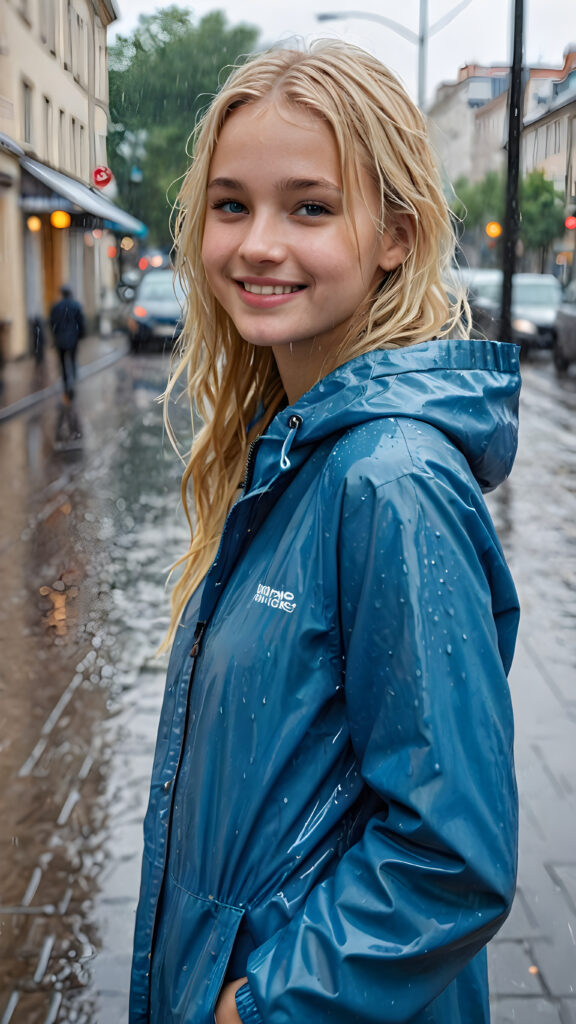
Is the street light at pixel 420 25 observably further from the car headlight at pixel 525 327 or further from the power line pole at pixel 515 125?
the car headlight at pixel 525 327

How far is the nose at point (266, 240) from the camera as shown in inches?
51.3

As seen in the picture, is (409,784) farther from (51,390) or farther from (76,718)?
(51,390)

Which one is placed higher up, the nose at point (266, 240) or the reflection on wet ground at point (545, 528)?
the nose at point (266, 240)

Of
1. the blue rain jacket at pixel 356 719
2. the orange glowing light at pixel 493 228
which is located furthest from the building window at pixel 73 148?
the orange glowing light at pixel 493 228

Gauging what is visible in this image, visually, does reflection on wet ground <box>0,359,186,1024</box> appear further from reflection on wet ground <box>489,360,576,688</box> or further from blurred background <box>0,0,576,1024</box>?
reflection on wet ground <box>489,360,576,688</box>

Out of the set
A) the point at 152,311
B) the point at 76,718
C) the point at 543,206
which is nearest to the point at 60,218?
the point at 76,718

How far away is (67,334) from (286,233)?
14369mm

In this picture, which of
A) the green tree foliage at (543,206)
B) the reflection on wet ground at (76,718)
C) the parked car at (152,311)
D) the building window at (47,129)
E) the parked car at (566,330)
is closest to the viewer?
the building window at (47,129)

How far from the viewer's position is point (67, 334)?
49.6ft

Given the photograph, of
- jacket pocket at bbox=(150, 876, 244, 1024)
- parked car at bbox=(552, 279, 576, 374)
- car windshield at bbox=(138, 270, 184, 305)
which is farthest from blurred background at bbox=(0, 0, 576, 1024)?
parked car at bbox=(552, 279, 576, 374)

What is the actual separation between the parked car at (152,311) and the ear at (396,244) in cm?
1391

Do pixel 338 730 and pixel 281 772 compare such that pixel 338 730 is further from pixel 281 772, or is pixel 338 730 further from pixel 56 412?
pixel 56 412

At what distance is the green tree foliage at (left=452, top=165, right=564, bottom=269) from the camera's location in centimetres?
492

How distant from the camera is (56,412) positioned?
15172 millimetres
